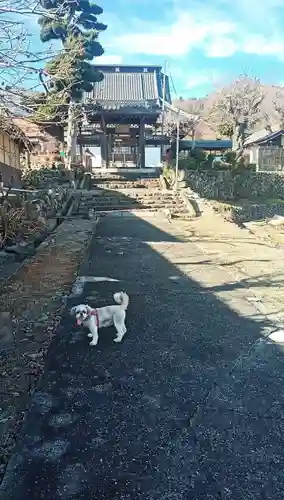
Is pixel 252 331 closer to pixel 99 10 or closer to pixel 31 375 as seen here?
pixel 31 375

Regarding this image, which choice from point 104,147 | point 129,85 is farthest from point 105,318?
point 129,85

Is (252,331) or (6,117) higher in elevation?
(6,117)

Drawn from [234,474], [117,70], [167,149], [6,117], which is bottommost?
[234,474]

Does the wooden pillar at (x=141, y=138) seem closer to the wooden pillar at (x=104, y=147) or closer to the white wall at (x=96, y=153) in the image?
the wooden pillar at (x=104, y=147)

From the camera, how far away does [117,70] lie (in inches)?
1264

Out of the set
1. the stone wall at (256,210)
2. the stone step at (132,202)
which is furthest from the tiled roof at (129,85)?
the stone step at (132,202)

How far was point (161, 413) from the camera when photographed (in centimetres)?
258

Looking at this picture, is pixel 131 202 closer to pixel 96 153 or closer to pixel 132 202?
pixel 132 202

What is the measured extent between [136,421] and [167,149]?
28790mm

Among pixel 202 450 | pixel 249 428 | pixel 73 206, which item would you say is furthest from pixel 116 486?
pixel 73 206

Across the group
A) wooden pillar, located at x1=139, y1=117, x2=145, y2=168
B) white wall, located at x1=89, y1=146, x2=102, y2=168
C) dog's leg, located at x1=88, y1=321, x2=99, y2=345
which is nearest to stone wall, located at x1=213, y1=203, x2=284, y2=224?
wooden pillar, located at x1=139, y1=117, x2=145, y2=168

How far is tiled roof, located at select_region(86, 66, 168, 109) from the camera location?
97.4 ft

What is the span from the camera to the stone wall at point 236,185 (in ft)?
72.2

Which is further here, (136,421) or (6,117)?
(6,117)
